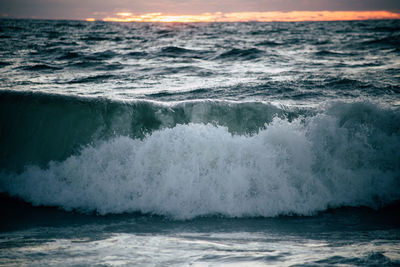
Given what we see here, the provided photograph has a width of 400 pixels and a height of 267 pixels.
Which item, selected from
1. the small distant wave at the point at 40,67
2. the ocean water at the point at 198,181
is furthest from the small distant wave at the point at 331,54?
the small distant wave at the point at 40,67

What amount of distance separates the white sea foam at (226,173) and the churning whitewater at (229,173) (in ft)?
0.05

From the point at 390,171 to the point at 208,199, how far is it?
10.5 ft

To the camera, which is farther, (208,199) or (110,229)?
(208,199)

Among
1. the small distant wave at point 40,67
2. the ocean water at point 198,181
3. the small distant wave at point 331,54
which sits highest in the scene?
the small distant wave at point 331,54

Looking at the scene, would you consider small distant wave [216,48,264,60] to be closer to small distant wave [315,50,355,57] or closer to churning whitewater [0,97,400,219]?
small distant wave [315,50,355,57]

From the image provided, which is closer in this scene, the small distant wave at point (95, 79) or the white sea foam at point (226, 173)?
the white sea foam at point (226, 173)

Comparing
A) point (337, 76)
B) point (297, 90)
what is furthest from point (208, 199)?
point (337, 76)

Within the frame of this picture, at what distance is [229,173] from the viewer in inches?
187

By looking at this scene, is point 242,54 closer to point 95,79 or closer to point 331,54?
point 331,54

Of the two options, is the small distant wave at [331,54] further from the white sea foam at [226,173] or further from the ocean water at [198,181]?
the white sea foam at [226,173]

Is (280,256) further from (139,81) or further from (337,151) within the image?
(139,81)

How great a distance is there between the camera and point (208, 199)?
175 inches

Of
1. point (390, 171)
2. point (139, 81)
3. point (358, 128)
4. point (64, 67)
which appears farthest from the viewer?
point (64, 67)

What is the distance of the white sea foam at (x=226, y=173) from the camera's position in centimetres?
448
